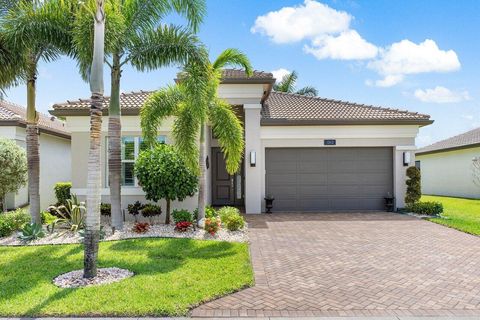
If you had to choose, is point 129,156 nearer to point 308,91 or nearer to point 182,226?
point 182,226

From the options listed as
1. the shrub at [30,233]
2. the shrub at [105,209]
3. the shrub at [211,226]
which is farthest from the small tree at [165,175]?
the shrub at [30,233]

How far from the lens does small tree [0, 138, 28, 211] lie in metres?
13.0

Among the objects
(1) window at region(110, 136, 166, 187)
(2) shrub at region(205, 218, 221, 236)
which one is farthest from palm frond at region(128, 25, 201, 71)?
(2) shrub at region(205, 218, 221, 236)

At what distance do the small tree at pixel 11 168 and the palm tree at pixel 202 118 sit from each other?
6.56m

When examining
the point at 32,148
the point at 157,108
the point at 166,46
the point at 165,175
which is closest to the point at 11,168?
the point at 32,148

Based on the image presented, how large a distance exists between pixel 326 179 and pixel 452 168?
14.4 m

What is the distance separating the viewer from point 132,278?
19.7 ft

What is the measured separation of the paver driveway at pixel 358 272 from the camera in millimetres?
4965

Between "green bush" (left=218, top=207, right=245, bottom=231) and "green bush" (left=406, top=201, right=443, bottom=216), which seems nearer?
"green bush" (left=218, top=207, right=245, bottom=231)

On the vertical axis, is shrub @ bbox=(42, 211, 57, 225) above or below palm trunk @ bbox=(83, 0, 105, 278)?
below

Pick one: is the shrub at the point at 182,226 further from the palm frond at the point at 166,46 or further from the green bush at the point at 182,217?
the palm frond at the point at 166,46

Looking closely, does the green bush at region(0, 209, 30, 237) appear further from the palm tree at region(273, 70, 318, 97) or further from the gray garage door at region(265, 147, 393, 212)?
the palm tree at region(273, 70, 318, 97)

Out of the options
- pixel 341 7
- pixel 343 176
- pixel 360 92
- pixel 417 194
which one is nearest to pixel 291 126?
pixel 343 176

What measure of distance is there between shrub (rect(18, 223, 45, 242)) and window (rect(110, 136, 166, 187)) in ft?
12.0
